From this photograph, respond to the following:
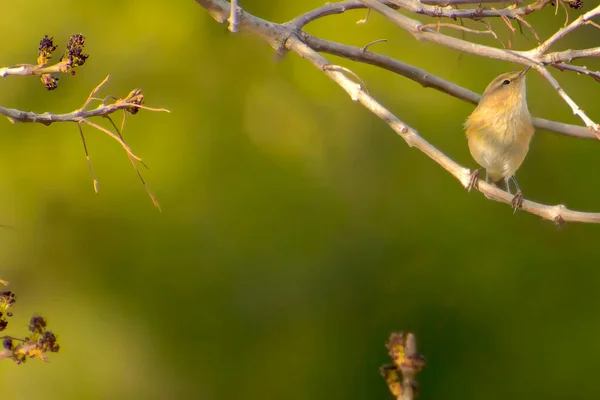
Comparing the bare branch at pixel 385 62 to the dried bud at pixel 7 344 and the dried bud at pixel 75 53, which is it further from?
the dried bud at pixel 7 344

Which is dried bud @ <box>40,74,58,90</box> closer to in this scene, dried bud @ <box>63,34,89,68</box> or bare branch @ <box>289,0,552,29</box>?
dried bud @ <box>63,34,89,68</box>

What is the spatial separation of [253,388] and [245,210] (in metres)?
0.67

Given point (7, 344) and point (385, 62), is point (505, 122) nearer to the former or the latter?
point (385, 62)

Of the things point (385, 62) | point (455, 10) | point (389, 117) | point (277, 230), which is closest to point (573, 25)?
point (455, 10)

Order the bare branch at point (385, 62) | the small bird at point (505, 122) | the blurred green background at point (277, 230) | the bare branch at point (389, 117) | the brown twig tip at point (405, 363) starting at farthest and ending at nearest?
the blurred green background at point (277, 230), the small bird at point (505, 122), the bare branch at point (385, 62), the bare branch at point (389, 117), the brown twig tip at point (405, 363)

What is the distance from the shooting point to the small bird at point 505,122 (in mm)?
1949

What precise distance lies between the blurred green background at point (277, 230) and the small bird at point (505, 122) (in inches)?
35.3

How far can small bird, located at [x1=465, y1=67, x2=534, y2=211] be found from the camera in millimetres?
1949

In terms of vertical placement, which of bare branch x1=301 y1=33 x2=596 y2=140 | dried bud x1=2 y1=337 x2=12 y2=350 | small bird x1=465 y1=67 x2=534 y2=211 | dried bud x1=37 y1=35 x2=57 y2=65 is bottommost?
dried bud x1=2 y1=337 x2=12 y2=350

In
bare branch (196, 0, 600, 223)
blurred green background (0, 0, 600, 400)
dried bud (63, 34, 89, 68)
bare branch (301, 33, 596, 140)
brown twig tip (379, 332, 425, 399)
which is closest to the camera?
brown twig tip (379, 332, 425, 399)

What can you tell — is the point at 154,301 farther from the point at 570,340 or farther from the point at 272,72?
the point at 570,340

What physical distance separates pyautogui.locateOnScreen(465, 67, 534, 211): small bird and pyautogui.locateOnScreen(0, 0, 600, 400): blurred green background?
897mm

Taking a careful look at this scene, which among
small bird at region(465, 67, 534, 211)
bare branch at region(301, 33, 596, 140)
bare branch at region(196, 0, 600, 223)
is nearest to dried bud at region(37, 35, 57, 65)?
bare branch at region(196, 0, 600, 223)

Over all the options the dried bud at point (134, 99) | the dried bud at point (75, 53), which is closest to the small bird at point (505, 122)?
the dried bud at point (134, 99)
